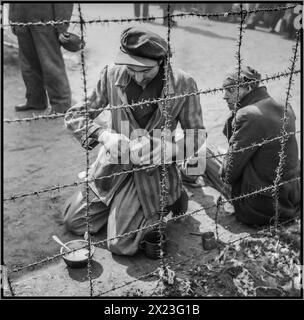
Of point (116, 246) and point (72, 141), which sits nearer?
point (116, 246)

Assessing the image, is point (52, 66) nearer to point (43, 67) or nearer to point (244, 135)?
point (43, 67)

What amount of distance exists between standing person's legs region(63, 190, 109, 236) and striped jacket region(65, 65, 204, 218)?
0.14 m

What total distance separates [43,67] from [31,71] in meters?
0.38

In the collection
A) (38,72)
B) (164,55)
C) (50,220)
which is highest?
(164,55)

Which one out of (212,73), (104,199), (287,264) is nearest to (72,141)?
(104,199)

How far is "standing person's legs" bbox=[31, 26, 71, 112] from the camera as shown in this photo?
249 inches

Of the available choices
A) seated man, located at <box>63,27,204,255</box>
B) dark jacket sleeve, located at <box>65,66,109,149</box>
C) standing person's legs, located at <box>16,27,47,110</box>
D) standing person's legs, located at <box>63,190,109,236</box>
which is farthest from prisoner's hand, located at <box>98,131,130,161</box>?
standing person's legs, located at <box>16,27,47,110</box>

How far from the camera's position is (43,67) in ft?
21.3

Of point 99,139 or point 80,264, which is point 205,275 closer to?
point 80,264

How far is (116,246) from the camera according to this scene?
3.91 meters

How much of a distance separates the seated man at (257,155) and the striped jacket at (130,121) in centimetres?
43

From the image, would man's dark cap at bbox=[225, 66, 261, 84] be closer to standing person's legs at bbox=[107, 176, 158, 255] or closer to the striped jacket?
the striped jacket

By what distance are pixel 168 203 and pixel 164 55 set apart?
4.64 feet

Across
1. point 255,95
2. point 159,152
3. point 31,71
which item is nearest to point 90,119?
point 159,152
